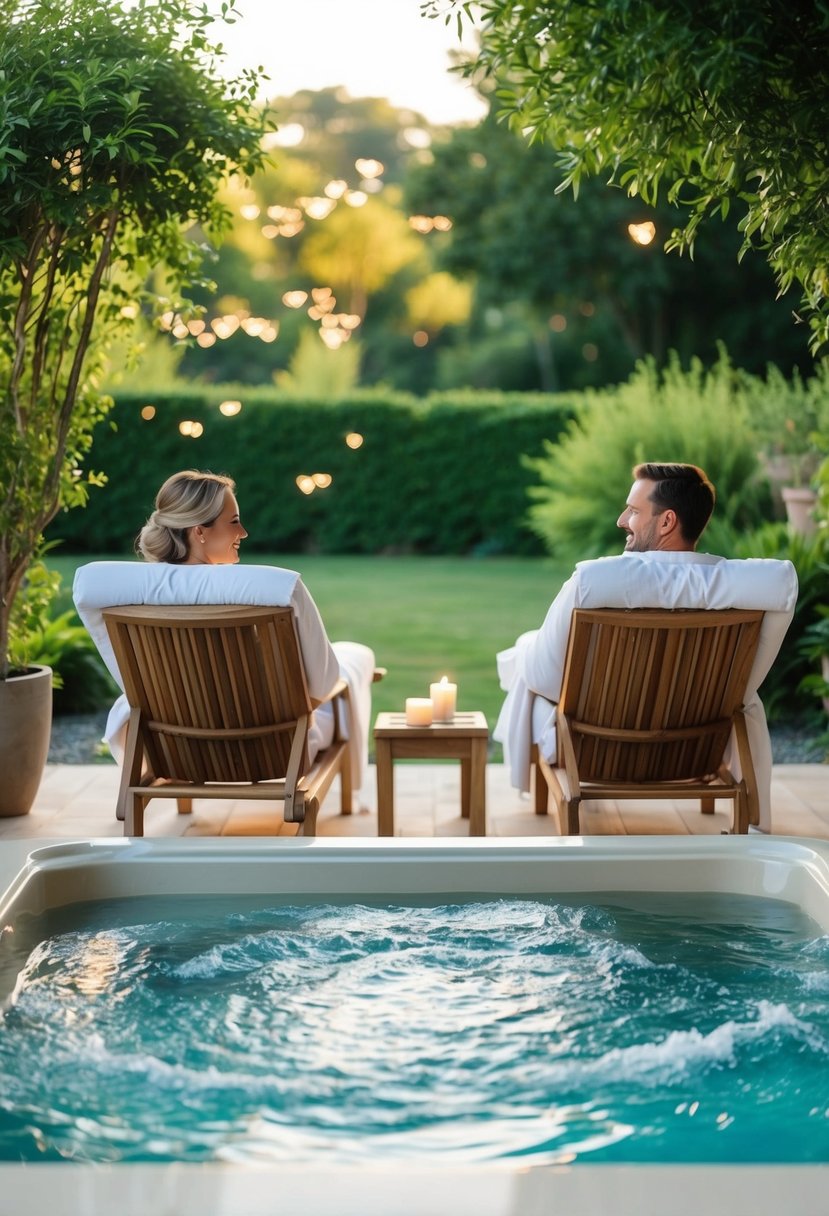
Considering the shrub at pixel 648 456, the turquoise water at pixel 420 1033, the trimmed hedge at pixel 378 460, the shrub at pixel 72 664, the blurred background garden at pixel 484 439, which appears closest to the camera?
the turquoise water at pixel 420 1033

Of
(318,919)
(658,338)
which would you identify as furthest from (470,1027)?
(658,338)

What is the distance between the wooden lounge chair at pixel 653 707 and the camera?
3930 millimetres

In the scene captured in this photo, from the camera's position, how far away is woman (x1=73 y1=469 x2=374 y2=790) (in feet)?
12.6

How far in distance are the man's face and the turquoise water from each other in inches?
51.6

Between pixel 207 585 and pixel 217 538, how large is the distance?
43 centimetres

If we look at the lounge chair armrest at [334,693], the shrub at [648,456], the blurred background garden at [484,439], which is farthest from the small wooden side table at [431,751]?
the shrub at [648,456]

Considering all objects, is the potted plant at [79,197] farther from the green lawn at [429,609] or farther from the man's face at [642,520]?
the green lawn at [429,609]

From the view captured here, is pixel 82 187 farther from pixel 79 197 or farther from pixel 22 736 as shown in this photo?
pixel 22 736

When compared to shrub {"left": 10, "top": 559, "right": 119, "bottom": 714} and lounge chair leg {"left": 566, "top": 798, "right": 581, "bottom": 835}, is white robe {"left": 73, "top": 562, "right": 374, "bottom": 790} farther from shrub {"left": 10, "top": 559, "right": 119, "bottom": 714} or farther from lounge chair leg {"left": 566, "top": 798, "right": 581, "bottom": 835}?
shrub {"left": 10, "top": 559, "right": 119, "bottom": 714}

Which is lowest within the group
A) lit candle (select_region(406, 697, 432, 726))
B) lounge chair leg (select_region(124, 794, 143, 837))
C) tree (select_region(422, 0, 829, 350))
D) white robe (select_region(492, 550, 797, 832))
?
lounge chair leg (select_region(124, 794, 143, 837))

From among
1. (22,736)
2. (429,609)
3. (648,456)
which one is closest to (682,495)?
(22,736)

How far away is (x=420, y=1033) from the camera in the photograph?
2.65 metres

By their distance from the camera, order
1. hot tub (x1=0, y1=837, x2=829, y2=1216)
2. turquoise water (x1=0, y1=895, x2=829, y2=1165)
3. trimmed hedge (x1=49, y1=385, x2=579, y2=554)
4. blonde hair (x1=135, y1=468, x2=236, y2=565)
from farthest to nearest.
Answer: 1. trimmed hedge (x1=49, y1=385, x2=579, y2=554)
2. blonde hair (x1=135, y1=468, x2=236, y2=565)
3. hot tub (x1=0, y1=837, x2=829, y2=1216)
4. turquoise water (x1=0, y1=895, x2=829, y2=1165)

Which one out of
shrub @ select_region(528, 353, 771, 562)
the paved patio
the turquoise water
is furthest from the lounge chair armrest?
shrub @ select_region(528, 353, 771, 562)
